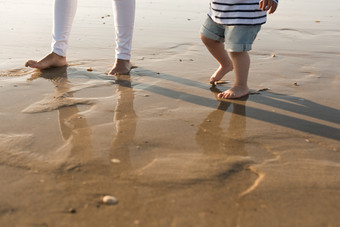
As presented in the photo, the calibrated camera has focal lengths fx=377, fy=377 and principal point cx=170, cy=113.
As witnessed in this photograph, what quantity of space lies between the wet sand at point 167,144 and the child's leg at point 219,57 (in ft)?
0.36

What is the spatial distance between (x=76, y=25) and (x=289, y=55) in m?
3.07

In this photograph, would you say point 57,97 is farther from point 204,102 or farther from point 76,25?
point 76,25

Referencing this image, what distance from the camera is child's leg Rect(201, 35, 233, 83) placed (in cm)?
298

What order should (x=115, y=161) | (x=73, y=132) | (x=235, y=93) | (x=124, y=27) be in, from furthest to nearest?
(x=124, y=27), (x=235, y=93), (x=73, y=132), (x=115, y=161)

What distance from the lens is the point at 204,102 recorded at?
2484 mm

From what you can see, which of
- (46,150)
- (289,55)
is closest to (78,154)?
(46,150)

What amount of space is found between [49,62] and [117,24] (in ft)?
2.20

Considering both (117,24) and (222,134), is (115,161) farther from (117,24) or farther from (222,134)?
(117,24)

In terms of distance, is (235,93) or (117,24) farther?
(117,24)

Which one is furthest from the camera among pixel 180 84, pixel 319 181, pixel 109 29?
pixel 109 29

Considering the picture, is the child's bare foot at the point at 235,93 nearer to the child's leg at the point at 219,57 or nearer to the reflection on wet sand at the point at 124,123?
the child's leg at the point at 219,57

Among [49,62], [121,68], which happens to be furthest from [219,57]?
[49,62]

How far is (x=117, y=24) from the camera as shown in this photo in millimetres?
3309

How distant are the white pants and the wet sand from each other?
0.22 meters
